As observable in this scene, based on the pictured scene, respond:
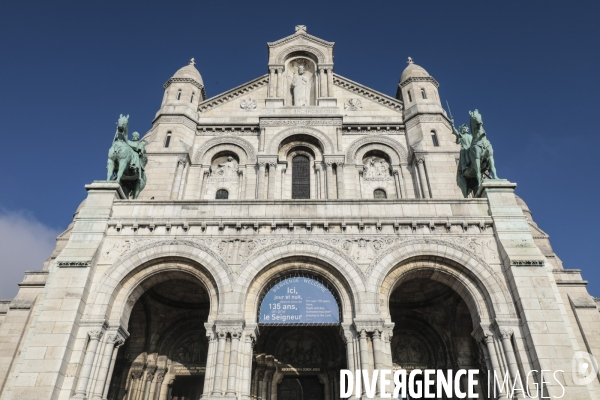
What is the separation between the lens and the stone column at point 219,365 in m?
12.2

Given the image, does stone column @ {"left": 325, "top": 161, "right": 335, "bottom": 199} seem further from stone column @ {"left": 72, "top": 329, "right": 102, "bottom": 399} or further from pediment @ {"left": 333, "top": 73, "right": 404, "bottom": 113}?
stone column @ {"left": 72, "top": 329, "right": 102, "bottom": 399}

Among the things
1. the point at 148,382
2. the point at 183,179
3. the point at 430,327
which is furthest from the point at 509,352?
the point at 183,179

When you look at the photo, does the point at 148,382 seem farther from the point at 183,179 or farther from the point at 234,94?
the point at 234,94

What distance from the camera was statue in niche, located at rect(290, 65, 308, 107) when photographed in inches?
1072

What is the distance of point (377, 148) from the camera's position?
2527 centimetres

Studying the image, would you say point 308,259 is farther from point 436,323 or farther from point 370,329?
point 436,323

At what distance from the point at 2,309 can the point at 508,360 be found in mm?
22012

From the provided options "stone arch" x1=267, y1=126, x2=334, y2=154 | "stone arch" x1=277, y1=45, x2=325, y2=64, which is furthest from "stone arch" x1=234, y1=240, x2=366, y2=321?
"stone arch" x1=277, y1=45, x2=325, y2=64

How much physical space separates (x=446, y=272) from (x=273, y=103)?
15975mm

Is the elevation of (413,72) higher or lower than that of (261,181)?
higher

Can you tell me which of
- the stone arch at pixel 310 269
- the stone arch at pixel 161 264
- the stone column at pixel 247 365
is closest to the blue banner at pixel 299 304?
the stone arch at pixel 310 269

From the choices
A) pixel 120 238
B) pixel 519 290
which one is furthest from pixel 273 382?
pixel 519 290

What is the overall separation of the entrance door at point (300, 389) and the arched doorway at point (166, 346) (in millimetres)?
3169

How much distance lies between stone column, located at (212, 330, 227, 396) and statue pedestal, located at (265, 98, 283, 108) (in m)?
16.5
